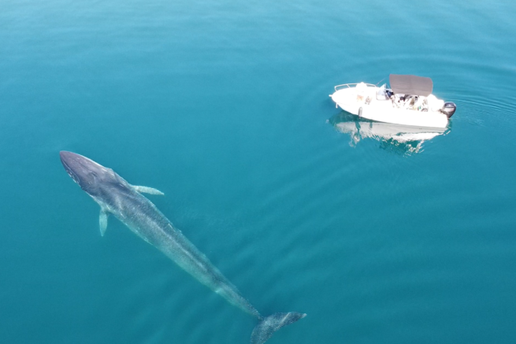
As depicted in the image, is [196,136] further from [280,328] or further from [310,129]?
[280,328]

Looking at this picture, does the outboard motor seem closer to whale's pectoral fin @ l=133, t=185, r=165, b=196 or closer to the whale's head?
whale's pectoral fin @ l=133, t=185, r=165, b=196

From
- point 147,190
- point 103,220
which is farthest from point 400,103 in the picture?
point 103,220

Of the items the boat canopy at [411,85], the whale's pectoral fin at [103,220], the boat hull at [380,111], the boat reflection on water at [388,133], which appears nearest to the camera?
the whale's pectoral fin at [103,220]

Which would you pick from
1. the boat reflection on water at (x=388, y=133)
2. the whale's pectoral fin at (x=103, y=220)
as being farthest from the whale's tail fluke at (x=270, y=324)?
the boat reflection on water at (x=388, y=133)

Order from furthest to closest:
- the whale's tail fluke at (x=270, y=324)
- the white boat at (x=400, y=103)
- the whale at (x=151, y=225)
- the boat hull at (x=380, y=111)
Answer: the boat hull at (x=380, y=111)
the white boat at (x=400, y=103)
the whale at (x=151, y=225)
the whale's tail fluke at (x=270, y=324)

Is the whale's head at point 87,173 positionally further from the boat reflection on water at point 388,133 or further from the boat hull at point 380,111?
the boat hull at point 380,111

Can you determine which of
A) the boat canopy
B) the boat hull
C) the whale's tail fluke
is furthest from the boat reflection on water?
the whale's tail fluke

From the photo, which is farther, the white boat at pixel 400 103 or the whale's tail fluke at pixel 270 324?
the white boat at pixel 400 103
